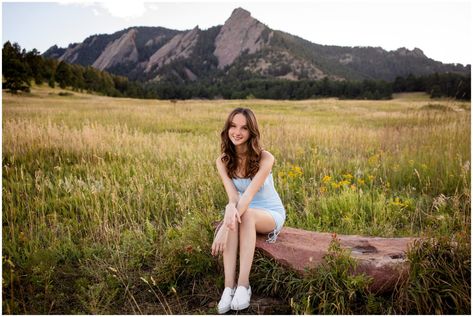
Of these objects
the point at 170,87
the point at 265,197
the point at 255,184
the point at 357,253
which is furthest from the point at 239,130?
the point at 170,87

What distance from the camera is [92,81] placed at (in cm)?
5703

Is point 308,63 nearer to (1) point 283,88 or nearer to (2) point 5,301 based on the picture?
(1) point 283,88

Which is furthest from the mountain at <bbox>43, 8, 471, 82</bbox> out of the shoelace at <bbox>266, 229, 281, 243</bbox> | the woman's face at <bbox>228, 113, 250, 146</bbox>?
the shoelace at <bbox>266, 229, 281, 243</bbox>

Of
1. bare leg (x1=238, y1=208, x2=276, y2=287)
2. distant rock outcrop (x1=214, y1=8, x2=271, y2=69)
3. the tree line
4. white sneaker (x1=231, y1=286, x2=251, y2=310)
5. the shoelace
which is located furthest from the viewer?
distant rock outcrop (x1=214, y1=8, x2=271, y2=69)

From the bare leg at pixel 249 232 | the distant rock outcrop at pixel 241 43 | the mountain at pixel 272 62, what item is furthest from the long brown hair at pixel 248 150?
the distant rock outcrop at pixel 241 43

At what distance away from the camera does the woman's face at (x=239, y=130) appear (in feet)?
11.4

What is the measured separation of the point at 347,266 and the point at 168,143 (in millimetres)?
6129

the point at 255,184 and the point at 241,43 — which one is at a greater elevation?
the point at 241,43

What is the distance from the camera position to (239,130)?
3467 millimetres

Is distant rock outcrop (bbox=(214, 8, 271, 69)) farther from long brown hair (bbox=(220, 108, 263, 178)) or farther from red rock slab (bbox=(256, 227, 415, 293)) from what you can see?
red rock slab (bbox=(256, 227, 415, 293))

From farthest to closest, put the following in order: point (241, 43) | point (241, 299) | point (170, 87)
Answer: point (241, 43) → point (170, 87) → point (241, 299)

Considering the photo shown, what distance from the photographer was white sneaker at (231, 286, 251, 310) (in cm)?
274

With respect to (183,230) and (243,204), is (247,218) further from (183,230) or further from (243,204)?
(183,230)

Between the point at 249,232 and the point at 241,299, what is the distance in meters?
0.55
